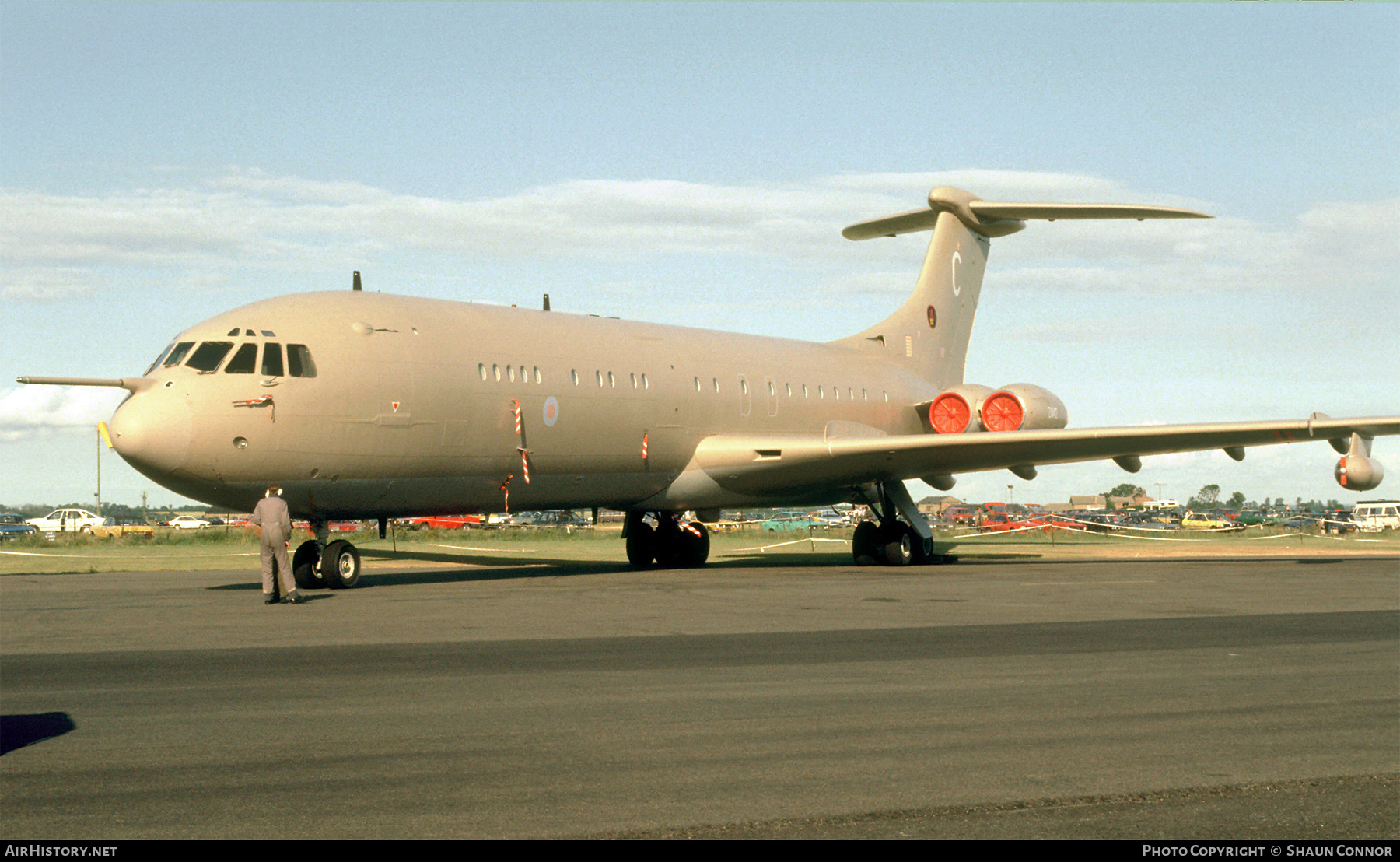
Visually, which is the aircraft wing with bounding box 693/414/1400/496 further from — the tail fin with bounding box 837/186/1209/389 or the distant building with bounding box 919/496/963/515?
the distant building with bounding box 919/496/963/515

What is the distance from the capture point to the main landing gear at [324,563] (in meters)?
19.2

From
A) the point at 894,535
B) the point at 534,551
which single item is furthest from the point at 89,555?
the point at 894,535

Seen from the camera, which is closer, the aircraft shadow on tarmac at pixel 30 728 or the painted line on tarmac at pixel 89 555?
the aircraft shadow on tarmac at pixel 30 728

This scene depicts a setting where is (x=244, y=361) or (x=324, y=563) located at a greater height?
(x=244, y=361)

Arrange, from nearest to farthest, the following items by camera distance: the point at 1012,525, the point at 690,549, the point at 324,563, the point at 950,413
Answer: the point at 324,563
the point at 690,549
the point at 950,413
the point at 1012,525

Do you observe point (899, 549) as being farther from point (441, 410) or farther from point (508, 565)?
point (441, 410)

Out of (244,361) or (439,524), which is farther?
(439,524)

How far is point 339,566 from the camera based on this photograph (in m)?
19.2

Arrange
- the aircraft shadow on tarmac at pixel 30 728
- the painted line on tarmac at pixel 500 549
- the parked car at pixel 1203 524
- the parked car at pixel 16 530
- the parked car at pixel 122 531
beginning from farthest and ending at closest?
the parked car at pixel 16 530 < the parked car at pixel 1203 524 < the parked car at pixel 122 531 < the painted line on tarmac at pixel 500 549 < the aircraft shadow on tarmac at pixel 30 728

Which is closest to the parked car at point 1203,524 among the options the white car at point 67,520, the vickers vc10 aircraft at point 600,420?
the vickers vc10 aircraft at point 600,420

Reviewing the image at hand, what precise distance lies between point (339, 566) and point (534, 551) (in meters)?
16.5

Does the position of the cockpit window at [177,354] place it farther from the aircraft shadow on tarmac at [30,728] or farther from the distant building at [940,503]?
the distant building at [940,503]

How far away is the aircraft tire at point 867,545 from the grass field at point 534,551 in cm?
68

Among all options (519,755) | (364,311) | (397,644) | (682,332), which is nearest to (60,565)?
(364,311)
